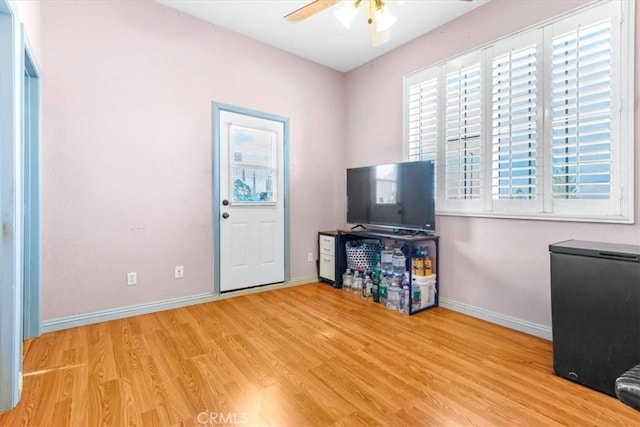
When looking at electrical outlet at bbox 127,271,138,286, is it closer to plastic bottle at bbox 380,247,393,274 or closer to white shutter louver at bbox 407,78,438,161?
plastic bottle at bbox 380,247,393,274

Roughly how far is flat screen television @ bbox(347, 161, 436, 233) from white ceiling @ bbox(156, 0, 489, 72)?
1.43 m

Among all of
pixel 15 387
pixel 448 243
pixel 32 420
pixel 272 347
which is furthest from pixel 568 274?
pixel 15 387

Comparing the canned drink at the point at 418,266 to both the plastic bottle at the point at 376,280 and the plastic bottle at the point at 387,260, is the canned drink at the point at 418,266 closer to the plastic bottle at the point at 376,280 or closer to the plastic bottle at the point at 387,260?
the plastic bottle at the point at 387,260

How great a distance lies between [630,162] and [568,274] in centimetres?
93

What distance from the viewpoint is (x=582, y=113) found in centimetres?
223

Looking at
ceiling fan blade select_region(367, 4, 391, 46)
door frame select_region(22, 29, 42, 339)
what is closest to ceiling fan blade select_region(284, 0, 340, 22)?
ceiling fan blade select_region(367, 4, 391, 46)

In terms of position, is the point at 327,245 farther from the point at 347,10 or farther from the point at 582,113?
the point at 582,113

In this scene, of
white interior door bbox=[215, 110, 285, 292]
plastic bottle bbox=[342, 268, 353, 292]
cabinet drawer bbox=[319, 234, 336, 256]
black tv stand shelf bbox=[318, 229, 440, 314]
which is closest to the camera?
black tv stand shelf bbox=[318, 229, 440, 314]

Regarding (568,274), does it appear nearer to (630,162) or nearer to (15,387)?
(630,162)

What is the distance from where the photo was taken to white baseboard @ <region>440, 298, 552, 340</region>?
2.44 meters

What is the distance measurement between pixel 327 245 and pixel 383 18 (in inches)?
102

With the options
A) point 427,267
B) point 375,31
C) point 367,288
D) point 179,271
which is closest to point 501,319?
point 427,267

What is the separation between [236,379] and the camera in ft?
6.06
